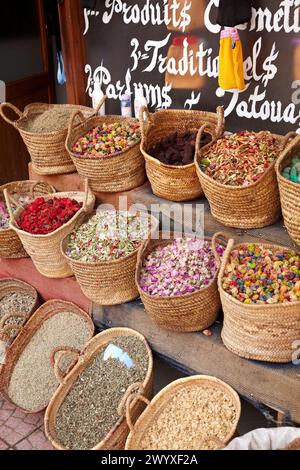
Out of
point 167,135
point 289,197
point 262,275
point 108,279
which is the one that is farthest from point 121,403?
point 167,135

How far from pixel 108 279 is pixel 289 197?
111cm

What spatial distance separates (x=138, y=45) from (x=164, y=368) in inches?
91.7

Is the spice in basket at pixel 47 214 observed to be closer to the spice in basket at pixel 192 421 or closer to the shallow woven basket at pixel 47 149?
the shallow woven basket at pixel 47 149

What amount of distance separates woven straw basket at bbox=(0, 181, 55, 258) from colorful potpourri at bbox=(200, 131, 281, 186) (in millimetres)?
1381

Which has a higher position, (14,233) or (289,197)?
(289,197)

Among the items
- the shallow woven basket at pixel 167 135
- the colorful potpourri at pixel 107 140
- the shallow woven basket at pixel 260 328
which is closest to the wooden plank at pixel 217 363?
the shallow woven basket at pixel 260 328

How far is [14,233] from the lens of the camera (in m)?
3.65

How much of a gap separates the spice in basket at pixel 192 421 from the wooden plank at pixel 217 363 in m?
0.13

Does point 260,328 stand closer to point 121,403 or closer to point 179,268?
point 179,268

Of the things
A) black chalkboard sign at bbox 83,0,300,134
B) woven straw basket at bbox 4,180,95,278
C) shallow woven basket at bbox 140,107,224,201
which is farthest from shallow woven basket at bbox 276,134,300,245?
woven straw basket at bbox 4,180,95,278

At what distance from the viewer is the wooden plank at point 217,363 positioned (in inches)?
101

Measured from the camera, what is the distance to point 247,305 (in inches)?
95.0
